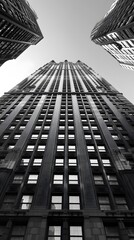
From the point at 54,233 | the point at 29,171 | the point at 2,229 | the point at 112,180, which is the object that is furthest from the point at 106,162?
the point at 2,229

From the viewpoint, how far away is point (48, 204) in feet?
68.7

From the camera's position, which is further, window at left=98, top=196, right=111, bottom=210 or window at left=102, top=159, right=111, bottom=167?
window at left=102, top=159, right=111, bottom=167

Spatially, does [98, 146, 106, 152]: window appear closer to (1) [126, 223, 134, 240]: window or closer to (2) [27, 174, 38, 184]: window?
(2) [27, 174, 38, 184]: window

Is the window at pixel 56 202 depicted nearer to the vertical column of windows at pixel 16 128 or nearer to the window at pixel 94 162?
the window at pixel 94 162

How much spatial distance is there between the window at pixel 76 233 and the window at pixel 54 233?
1.07 metres

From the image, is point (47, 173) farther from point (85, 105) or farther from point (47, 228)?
point (85, 105)

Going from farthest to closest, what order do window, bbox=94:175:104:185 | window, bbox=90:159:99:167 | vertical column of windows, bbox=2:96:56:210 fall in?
window, bbox=90:159:99:167 < window, bbox=94:175:104:185 < vertical column of windows, bbox=2:96:56:210

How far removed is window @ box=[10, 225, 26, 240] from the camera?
17.7m

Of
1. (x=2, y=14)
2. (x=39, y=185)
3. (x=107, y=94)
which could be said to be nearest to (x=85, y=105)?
(x=107, y=94)

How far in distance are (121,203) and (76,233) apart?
5801 mm

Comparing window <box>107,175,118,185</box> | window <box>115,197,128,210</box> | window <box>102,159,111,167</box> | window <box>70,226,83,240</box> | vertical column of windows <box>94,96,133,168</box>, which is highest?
vertical column of windows <box>94,96,133,168</box>

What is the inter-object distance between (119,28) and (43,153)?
4560 cm

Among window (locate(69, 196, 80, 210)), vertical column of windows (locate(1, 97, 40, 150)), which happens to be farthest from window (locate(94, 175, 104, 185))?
vertical column of windows (locate(1, 97, 40, 150))

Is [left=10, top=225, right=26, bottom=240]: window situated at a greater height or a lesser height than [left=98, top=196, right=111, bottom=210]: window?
lesser
